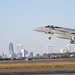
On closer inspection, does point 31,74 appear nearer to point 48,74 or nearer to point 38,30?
point 48,74

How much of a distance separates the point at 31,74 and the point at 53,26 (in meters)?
49.4

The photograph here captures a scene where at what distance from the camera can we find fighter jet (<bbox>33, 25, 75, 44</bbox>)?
72938mm

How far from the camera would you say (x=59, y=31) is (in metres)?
77.9

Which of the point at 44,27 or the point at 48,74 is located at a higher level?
the point at 44,27

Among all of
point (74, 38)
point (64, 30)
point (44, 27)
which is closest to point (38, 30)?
point (44, 27)

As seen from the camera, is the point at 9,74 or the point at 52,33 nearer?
the point at 9,74

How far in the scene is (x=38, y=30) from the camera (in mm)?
84375

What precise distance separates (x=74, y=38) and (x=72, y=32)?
4.66 metres

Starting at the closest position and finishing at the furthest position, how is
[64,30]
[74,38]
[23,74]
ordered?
[23,74], [74,38], [64,30]

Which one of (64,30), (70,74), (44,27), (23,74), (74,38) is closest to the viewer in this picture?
(70,74)

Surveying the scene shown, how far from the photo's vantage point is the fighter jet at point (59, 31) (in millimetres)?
72938

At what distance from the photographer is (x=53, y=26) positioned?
81.8 m

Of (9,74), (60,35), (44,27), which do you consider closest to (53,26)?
(44,27)

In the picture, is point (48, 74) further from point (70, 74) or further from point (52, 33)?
point (52, 33)
